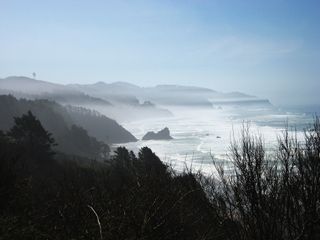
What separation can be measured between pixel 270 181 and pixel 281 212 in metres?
1.05

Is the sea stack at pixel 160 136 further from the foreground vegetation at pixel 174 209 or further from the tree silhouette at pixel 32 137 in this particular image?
the foreground vegetation at pixel 174 209

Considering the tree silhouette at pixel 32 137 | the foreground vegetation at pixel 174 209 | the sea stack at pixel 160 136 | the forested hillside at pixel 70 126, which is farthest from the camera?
the sea stack at pixel 160 136

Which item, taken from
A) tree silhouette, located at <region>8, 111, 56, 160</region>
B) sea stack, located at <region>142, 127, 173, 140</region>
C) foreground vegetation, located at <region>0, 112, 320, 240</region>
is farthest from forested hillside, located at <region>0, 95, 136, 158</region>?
foreground vegetation, located at <region>0, 112, 320, 240</region>

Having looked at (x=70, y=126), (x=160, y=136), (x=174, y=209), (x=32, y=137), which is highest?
(x=174, y=209)

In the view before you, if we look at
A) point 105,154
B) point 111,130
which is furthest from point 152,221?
point 111,130

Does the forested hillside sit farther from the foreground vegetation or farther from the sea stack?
the foreground vegetation

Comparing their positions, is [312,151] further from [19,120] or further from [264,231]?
[19,120]

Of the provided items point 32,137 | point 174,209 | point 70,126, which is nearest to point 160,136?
point 70,126

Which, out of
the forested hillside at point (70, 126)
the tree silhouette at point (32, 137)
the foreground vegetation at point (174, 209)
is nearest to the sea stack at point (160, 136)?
the forested hillside at point (70, 126)

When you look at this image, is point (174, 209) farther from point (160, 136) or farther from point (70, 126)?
point (160, 136)

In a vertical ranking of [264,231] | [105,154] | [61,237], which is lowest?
[105,154]

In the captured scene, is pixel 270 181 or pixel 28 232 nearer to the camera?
pixel 28 232

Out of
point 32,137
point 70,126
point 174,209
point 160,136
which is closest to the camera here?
point 174,209

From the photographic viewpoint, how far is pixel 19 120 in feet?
194
